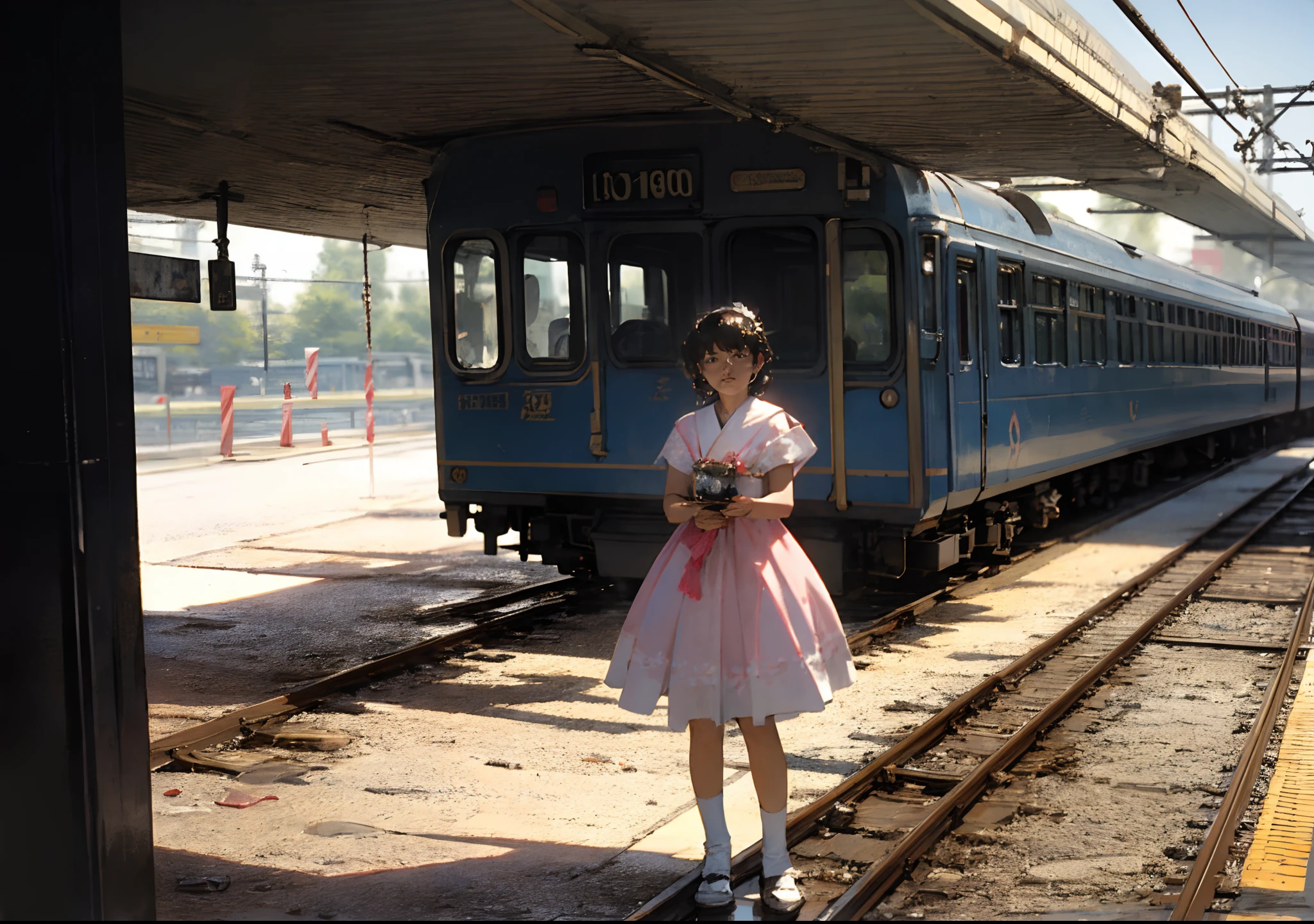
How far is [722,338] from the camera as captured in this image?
4246 millimetres

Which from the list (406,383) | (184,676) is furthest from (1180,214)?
(406,383)

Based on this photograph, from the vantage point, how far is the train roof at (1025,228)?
923 centimetres

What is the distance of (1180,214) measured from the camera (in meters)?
29.8

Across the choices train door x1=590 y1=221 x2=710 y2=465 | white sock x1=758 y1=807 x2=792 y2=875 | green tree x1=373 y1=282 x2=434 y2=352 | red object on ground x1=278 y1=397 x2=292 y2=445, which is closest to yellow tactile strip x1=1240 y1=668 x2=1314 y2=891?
white sock x1=758 y1=807 x2=792 y2=875

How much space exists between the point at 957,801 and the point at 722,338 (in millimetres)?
2244

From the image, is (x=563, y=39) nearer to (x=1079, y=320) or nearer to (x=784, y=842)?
(x=784, y=842)

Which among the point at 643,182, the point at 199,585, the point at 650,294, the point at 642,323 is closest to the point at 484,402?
the point at 642,323

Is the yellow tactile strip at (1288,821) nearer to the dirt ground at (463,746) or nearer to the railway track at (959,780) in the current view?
the railway track at (959,780)

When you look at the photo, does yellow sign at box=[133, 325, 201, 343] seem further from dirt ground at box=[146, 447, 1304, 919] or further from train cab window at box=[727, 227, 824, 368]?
train cab window at box=[727, 227, 824, 368]

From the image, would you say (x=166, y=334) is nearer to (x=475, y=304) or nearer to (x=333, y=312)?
(x=475, y=304)

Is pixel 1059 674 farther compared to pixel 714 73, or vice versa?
pixel 1059 674

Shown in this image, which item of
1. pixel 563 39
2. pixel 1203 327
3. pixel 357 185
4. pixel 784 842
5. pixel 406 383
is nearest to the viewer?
pixel 784 842

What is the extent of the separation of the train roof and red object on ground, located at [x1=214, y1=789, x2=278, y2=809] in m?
5.59

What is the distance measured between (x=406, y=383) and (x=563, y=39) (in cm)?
6827
